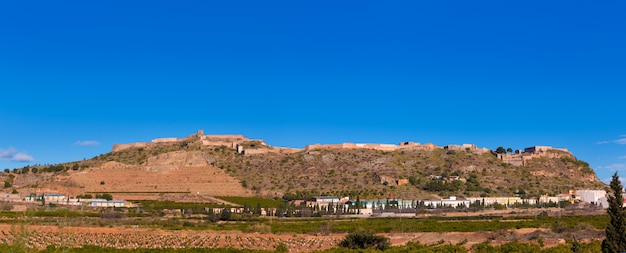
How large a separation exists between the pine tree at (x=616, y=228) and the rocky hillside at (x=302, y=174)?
6272 cm

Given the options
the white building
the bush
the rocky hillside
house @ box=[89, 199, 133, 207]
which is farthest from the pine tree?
the white building

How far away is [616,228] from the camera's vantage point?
60.3 feet

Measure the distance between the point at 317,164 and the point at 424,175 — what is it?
723 inches

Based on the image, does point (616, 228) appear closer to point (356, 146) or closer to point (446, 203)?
point (446, 203)

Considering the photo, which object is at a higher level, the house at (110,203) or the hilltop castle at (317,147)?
the hilltop castle at (317,147)

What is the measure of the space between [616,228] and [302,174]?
76.6m

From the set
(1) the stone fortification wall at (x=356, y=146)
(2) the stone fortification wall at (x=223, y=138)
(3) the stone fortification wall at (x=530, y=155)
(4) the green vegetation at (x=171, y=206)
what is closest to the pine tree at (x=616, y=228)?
(4) the green vegetation at (x=171, y=206)

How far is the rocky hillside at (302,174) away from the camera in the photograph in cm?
8431

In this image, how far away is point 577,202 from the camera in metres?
79.6

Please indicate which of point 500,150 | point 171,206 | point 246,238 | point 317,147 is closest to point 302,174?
point 317,147

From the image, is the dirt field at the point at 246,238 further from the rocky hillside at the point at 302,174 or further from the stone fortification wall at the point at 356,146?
the stone fortification wall at the point at 356,146

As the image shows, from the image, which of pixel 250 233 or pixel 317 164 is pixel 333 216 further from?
pixel 317 164

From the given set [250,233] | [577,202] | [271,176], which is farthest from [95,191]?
[577,202]

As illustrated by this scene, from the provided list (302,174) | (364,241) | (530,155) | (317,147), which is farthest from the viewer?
(317,147)
